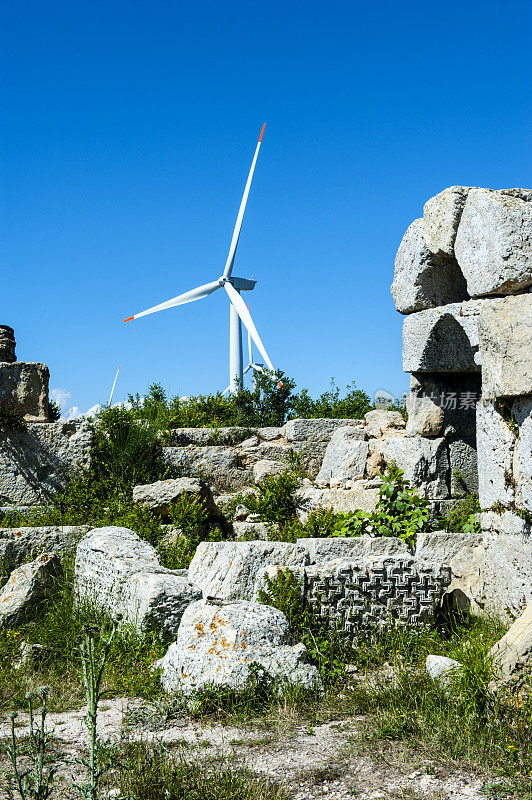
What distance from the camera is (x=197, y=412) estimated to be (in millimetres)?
13359

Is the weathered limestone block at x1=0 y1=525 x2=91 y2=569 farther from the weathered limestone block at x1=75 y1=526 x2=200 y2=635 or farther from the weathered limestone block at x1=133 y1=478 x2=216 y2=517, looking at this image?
the weathered limestone block at x1=133 y1=478 x2=216 y2=517

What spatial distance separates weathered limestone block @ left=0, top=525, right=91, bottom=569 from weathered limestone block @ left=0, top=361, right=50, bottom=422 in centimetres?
255

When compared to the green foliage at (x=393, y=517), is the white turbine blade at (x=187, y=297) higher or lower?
higher

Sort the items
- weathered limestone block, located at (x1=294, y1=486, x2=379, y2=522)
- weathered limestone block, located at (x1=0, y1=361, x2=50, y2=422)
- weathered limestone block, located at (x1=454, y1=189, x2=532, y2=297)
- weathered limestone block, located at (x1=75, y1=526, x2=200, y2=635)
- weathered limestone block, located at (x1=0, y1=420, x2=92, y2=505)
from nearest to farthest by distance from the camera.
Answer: weathered limestone block, located at (x1=75, y1=526, x2=200, y2=635) < weathered limestone block, located at (x1=454, y1=189, x2=532, y2=297) < weathered limestone block, located at (x1=294, y1=486, x2=379, y2=522) < weathered limestone block, located at (x1=0, y1=420, x2=92, y2=505) < weathered limestone block, located at (x1=0, y1=361, x2=50, y2=422)

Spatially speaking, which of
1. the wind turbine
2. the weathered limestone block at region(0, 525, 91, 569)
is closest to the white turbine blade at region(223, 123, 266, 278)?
the wind turbine

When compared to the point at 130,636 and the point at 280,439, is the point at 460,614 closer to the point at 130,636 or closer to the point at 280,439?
the point at 130,636

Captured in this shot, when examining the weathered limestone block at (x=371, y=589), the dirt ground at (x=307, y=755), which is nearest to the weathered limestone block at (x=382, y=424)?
the weathered limestone block at (x=371, y=589)

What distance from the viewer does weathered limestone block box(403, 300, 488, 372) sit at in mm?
8438

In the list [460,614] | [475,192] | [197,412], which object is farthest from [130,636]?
[197,412]

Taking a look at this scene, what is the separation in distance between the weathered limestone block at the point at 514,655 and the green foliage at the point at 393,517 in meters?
2.50

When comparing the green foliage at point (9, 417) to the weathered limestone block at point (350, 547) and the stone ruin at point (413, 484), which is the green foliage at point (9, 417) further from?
the weathered limestone block at point (350, 547)

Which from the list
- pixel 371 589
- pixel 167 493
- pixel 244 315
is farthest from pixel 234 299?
pixel 371 589

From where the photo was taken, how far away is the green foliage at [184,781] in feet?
12.4

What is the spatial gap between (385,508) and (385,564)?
1.61m
